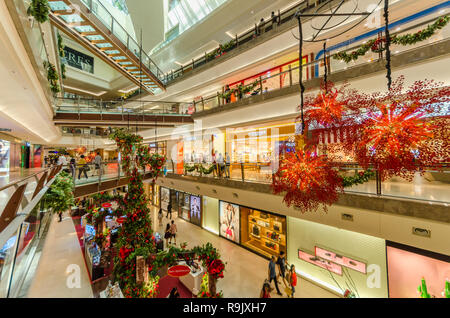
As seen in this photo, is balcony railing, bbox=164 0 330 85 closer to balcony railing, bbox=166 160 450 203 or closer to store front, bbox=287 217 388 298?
balcony railing, bbox=166 160 450 203

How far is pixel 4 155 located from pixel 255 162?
15.2 m

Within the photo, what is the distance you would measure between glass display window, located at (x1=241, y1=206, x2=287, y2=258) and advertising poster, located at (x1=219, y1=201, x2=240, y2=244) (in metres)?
0.39

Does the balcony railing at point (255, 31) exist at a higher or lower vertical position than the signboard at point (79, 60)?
lower

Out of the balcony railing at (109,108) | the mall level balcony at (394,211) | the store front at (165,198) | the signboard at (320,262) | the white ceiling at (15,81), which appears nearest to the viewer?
the white ceiling at (15,81)

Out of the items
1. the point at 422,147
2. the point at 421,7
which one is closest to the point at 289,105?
the point at 421,7

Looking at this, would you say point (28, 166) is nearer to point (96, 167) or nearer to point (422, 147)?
point (96, 167)

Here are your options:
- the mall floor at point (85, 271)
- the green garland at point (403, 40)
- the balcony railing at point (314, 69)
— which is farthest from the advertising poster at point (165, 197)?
the green garland at point (403, 40)

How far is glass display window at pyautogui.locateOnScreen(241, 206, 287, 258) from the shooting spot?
29.2 ft

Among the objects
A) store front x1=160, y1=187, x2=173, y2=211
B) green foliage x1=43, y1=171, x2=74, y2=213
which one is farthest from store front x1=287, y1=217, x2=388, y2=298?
store front x1=160, y1=187, x2=173, y2=211

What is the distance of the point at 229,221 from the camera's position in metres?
11.0

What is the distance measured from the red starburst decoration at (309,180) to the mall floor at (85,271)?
19.1 ft

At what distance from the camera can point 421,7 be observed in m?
6.77

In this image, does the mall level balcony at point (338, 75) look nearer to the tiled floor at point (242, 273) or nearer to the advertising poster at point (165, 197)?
the tiled floor at point (242, 273)

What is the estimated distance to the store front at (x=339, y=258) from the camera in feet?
20.1
